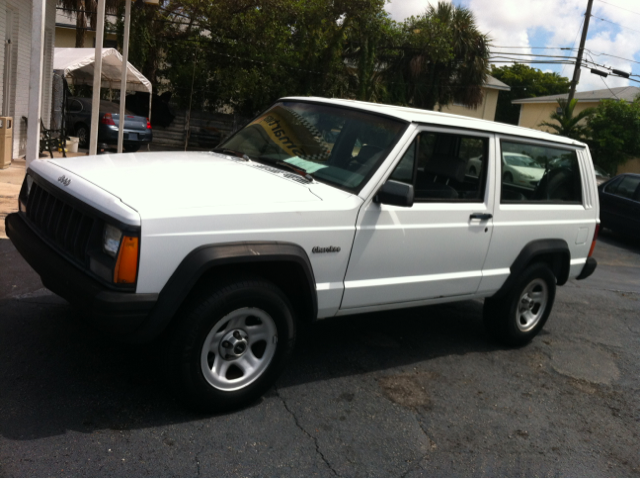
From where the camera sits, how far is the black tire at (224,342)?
340 centimetres

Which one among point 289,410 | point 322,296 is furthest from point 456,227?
point 289,410

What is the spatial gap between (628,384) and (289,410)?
2.95 meters

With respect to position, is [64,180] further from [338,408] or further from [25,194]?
[338,408]

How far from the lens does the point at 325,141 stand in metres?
4.48

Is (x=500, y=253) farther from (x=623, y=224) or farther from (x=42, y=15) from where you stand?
(x=623, y=224)

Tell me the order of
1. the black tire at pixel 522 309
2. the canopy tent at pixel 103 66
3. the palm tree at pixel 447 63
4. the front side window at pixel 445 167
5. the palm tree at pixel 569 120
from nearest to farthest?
the front side window at pixel 445 167, the black tire at pixel 522 309, the canopy tent at pixel 103 66, the palm tree at pixel 569 120, the palm tree at pixel 447 63

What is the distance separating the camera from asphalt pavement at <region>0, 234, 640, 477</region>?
3266 millimetres

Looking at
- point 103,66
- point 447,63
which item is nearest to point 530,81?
point 447,63

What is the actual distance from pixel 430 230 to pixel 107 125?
15656 mm

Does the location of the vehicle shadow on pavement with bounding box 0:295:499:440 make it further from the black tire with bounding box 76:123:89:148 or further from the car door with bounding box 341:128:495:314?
the black tire with bounding box 76:123:89:148

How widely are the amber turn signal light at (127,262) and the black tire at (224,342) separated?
388 mm

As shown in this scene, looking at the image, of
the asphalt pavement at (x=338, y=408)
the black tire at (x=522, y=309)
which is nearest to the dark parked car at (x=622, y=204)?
the asphalt pavement at (x=338, y=408)

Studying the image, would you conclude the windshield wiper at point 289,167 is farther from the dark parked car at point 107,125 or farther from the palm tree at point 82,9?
the palm tree at point 82,9

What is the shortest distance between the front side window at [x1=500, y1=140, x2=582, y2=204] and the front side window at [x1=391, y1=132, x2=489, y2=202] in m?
0.26
